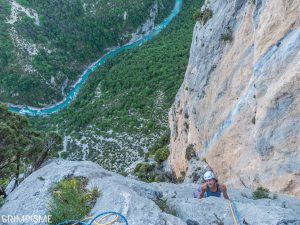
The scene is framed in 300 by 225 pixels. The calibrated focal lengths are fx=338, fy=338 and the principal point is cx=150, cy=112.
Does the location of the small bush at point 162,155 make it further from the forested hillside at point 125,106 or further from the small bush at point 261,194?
the small bush at point 261,194

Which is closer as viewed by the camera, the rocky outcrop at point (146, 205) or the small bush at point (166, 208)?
the rocky outcrop at point (146, 205)

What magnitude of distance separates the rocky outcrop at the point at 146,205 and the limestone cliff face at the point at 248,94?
2349 mm

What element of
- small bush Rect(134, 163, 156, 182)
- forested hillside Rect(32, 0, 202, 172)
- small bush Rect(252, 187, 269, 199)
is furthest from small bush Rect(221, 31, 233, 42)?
forested hillside Rect(32, 0, 202, 172)

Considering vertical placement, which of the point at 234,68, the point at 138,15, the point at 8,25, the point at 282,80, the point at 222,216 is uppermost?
the point at 138,15

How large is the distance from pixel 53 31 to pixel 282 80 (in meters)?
87.2

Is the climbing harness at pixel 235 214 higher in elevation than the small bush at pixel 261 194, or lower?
lower

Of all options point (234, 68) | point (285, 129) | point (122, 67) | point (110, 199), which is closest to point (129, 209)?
point (110, 199)

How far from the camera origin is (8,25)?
3374 inches

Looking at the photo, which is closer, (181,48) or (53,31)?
(181,48)

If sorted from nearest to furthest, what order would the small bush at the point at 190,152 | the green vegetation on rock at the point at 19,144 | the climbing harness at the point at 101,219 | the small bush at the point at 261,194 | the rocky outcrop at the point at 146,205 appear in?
the climbing harness at the point at 101,219
the rocky outcrop at the point at 146,205
the small bush at the point at 261,194
the green vegetation on rock at the point at 19,144
the small bush at the point at 190,152

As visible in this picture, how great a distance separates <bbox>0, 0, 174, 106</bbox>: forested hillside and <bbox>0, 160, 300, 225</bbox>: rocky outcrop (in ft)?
239

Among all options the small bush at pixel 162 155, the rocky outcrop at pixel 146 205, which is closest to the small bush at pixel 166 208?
the rocky outcrop at pixel 146 205

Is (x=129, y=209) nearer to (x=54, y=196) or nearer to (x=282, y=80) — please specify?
(x=54, y=196)

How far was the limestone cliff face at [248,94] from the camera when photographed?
1538 centimetres
